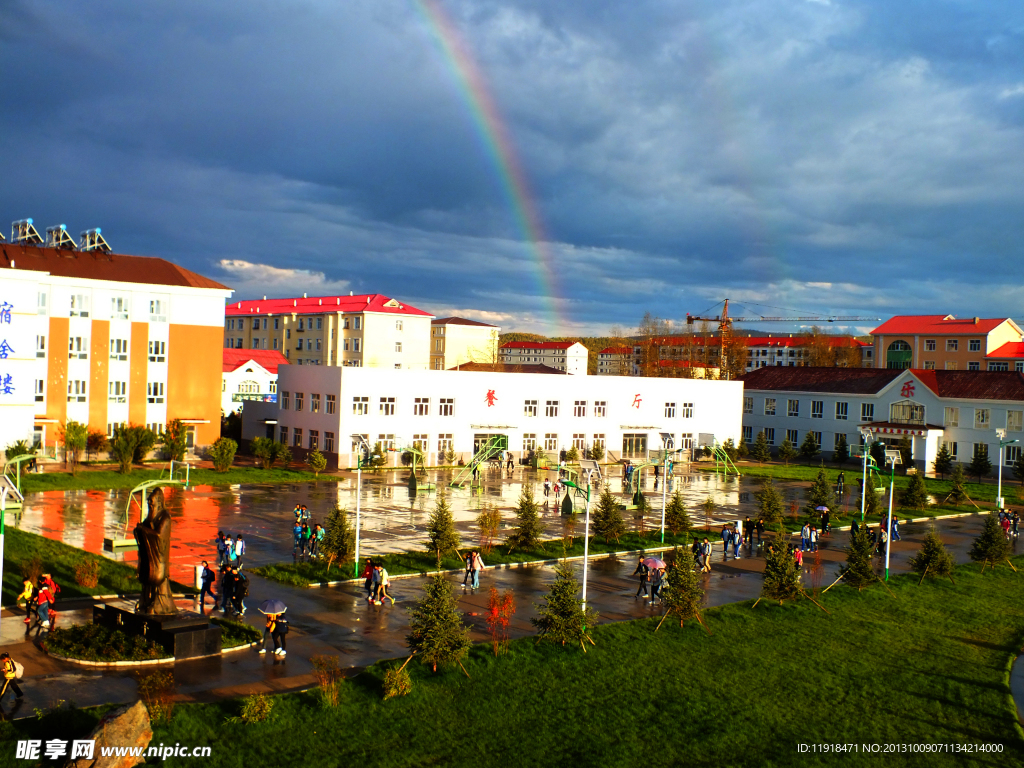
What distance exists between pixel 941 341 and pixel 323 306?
75.7 m

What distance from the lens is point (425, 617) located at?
17891 millimetres

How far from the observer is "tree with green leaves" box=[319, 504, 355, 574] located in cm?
2653

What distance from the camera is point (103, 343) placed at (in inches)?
2160

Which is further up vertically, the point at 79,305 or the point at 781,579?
the point at 79,305

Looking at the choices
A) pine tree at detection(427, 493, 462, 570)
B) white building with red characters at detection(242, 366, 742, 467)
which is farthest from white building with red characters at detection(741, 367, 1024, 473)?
pine tree at detection(427, 493, 462, 570)

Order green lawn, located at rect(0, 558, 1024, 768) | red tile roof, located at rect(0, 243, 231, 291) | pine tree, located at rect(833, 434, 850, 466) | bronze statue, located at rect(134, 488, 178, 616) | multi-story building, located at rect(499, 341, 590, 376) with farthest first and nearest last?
1. multi-story building, located at rect(499, 341, 590, 376)
2. pine tree, located at rect(833, 434, 850, 466)
3. red tile roof, located at rect(0, 243, 231, 291)
4. bronze statue, located at rect(134, 488, 178, 616)
5. green lawn, located at rect(0, 558, 1024, 768)

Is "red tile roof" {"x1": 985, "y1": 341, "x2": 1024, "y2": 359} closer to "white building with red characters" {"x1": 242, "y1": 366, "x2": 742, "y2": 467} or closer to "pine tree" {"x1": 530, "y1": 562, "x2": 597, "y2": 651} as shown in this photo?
"white building with red characters" {"x1": 242, "y1": 366, "x2": 742, "y2": 467}

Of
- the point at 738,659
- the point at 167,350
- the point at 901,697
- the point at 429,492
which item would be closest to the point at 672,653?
the point at 738,659

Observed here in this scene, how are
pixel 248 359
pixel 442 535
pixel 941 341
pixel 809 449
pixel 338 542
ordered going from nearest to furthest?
pixel 338 542 < pixel 442 535 < pixel 809 449 < pixel 248 359 < pixel 941 341

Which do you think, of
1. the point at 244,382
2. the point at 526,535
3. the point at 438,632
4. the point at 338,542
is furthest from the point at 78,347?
the point at 438,632

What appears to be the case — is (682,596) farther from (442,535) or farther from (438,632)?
(442,535)

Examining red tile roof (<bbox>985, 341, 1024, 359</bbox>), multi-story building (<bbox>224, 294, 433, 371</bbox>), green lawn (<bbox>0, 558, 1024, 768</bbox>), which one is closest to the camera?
green lawn (<bbox>0, 558, 1024, 768</bbox>)

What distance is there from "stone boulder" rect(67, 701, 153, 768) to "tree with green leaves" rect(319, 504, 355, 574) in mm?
13367

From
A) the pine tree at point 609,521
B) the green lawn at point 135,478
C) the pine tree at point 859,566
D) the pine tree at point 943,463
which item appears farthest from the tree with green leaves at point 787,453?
the pine tree at point 859,566
